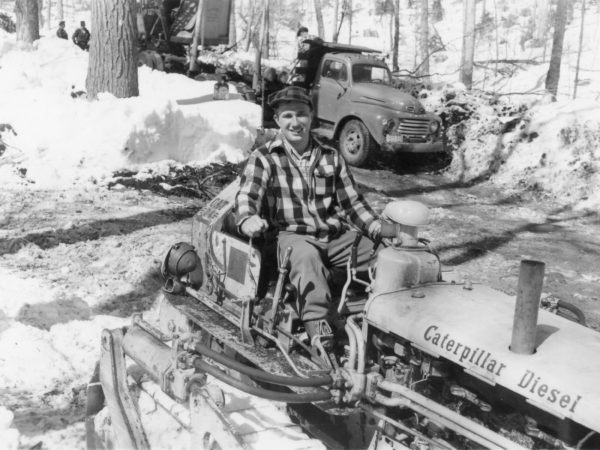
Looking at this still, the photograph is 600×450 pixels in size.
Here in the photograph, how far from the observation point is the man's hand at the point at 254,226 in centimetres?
398

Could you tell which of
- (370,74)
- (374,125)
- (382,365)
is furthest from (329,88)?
(382,365)

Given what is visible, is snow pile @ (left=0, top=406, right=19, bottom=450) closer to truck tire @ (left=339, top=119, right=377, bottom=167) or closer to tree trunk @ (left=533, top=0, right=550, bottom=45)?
truck tire @ (left=339, top=119, right=377, bottom=167)

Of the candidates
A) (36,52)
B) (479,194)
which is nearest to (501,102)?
(479,194)

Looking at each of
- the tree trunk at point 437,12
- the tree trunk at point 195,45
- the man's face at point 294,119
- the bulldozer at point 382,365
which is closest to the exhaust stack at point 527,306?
the bulldozer at point 382,365

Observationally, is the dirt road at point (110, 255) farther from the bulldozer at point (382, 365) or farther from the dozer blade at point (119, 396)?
the bulldozer at point (382, 365)

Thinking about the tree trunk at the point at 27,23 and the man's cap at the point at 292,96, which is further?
the tree trunk at the point at 27,23

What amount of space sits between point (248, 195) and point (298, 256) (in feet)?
1.76

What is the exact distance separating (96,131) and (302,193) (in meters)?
6.10

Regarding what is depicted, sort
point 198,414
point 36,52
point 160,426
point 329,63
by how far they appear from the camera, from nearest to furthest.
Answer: point 198,414, point 160,426, point 329,63, point 36,52

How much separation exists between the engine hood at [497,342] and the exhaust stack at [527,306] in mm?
52

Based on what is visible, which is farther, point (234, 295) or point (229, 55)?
point (229, 55)

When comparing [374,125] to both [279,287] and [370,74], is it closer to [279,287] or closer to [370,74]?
[370,74]

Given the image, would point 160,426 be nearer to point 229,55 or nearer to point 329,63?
point 329,63

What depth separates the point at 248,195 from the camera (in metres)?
4.21
